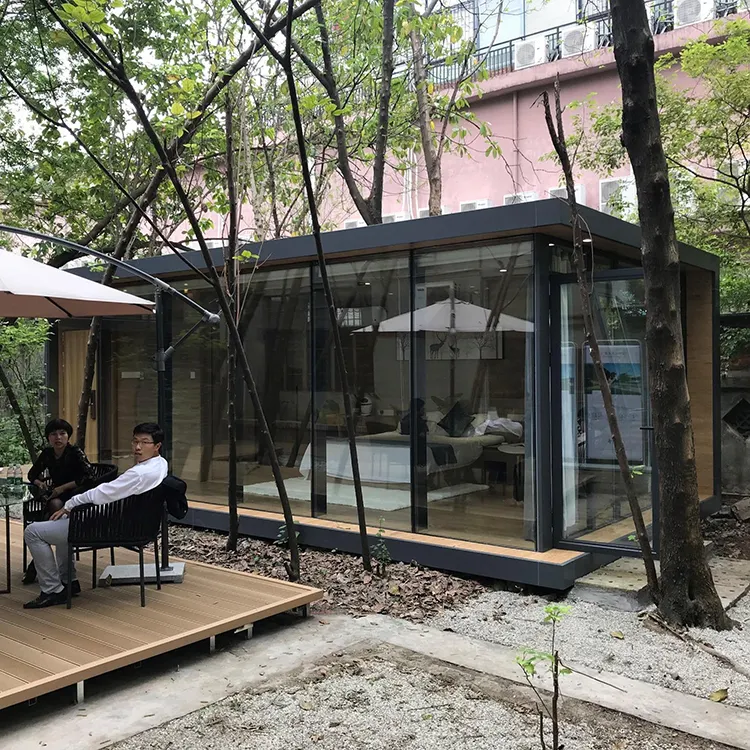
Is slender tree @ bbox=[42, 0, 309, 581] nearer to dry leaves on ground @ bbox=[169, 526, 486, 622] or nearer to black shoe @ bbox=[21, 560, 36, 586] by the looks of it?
dry leaves on ground @ bbox=[169, 526, 486, 622]

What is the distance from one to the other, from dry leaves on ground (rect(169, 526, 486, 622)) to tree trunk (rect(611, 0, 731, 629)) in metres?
1.57

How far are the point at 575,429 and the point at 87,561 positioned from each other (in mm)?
4037

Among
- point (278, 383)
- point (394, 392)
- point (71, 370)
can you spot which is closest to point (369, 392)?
point (394, 392)

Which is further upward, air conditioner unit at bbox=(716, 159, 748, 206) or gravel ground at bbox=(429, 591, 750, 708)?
air conditioner unit at bbox=(716, 159, 748, 206)

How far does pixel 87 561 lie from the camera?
5.96m

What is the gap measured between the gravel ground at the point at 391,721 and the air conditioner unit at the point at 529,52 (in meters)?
14.3

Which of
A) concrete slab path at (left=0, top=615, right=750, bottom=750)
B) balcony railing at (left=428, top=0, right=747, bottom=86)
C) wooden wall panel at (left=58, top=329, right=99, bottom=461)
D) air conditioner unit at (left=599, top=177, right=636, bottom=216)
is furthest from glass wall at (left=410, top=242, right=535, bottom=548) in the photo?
balcony railing at (left=428, top=0, right=747, bottom=86)

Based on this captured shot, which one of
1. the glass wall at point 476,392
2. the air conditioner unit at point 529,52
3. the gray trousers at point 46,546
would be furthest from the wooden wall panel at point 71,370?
the air conditioner unit at point 529,52

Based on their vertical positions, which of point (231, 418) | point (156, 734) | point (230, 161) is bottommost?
point (156, 734)

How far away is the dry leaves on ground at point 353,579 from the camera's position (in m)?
5.34

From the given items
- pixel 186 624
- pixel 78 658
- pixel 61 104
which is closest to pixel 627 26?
pixel 186 624

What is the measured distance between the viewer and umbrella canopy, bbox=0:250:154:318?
445cm

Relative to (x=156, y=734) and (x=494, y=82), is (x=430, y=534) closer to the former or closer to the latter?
(x=156, y=734)

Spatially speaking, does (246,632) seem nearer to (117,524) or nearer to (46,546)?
(117,524)
